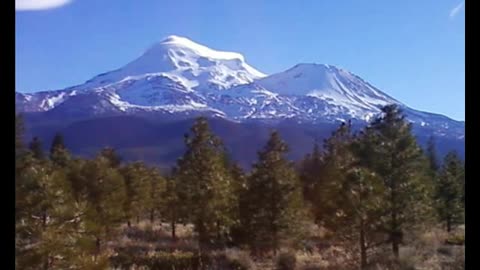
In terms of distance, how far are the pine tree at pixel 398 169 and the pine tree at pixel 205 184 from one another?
2887mm

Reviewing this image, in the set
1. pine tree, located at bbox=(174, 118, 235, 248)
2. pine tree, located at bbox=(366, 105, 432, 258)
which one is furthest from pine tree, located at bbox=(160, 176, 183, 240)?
pine tree, located at bbox=(366, 105, 432, 258)

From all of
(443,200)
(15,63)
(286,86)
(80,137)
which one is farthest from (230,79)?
(15,63)

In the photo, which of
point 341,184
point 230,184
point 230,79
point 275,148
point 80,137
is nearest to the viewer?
point 341,184

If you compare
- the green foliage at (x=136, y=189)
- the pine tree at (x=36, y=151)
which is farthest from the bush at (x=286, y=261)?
the green foliage at (x=136, y=189)

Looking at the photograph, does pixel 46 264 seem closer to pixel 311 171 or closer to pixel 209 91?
pixel 311 171

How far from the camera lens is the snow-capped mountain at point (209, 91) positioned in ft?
323

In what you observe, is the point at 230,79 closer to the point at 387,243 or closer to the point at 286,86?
the point at 286,86

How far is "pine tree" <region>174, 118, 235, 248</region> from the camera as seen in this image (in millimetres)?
10625

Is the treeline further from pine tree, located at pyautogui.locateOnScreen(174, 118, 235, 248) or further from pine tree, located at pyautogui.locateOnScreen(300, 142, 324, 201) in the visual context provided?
pine tree, located at pyautogui.locateOnScreen(300, 142, 324, 201)

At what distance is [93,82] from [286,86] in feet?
145

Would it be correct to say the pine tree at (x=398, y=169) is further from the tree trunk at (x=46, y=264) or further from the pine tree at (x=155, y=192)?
the pine tree at (x=155, y=192)

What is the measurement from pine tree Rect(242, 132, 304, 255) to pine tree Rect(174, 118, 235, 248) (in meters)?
0.64

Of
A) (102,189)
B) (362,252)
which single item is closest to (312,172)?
(102,189)

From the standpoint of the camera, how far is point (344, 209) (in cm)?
839
